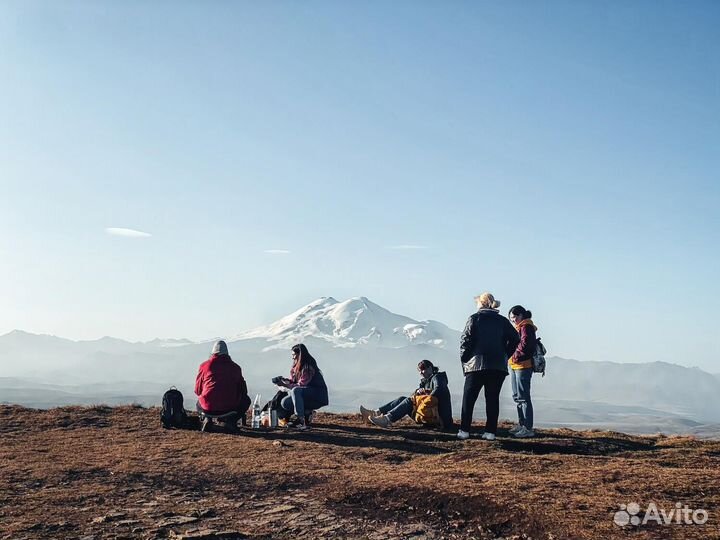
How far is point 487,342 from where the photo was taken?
12336 mm

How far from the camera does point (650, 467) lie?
31.4ft

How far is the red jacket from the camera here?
1325 cm

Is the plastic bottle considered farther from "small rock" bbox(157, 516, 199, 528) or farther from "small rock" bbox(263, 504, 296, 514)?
"small rock" bbox(157, 516, 199, 528)

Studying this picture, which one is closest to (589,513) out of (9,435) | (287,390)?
(287,390)

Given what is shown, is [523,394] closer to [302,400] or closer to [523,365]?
[523,365]

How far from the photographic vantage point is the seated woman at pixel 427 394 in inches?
552

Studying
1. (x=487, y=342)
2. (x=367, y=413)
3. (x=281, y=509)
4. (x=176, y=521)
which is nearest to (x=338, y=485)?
(x=281, y=509)

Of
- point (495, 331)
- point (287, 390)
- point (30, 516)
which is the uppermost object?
point (495, 331)

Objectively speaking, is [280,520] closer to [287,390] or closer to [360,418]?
[287,390]

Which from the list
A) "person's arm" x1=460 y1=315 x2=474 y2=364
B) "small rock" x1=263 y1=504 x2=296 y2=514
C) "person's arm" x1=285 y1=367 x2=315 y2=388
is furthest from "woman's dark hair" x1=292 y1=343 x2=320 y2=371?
"small rock" x1=263 y1=504 x2=296 y2=514

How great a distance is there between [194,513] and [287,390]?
7044 mm

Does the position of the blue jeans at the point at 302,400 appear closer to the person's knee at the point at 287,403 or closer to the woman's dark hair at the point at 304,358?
the person's knee at the point at 287,403

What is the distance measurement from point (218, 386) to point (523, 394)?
626 centimetres

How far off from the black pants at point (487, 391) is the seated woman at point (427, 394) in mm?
1309
